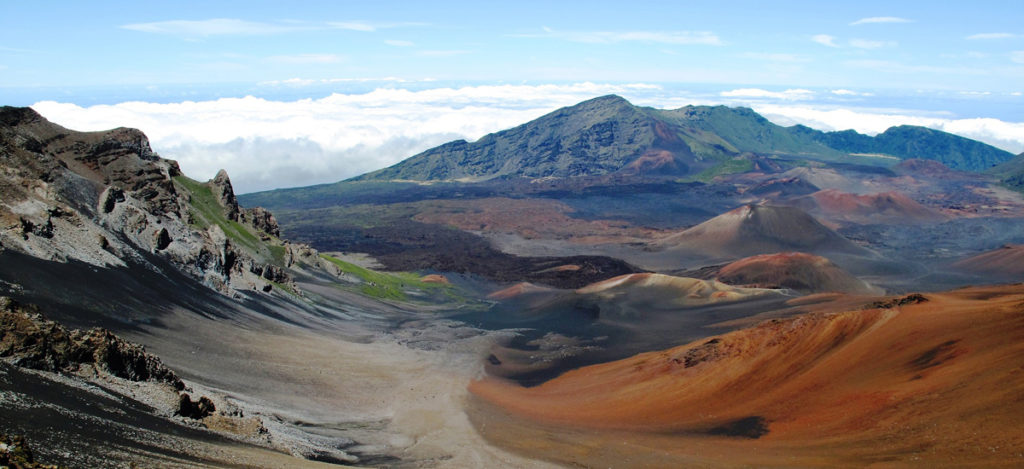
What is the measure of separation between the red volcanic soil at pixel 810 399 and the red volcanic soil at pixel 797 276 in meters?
48.3

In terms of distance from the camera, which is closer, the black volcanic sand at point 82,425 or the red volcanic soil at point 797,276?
the black volcanic sand at point 82,425

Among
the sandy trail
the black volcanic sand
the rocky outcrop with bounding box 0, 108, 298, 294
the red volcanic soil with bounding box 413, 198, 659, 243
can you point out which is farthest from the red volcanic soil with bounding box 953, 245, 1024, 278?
the black volcanic sand

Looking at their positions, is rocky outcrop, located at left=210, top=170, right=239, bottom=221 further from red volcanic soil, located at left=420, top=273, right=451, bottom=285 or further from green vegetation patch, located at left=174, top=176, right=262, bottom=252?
red volcanic soil, located at left=420, top=273, right=451, bottom=285

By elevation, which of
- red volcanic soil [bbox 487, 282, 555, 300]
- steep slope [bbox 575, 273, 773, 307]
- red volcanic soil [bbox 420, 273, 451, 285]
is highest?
steep slope [bbox 575, 273, 773, 307]

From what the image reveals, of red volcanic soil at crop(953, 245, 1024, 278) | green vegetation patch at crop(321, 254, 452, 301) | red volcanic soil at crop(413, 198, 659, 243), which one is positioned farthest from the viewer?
red volcanic soil at crop(413, 198, 659, 243)

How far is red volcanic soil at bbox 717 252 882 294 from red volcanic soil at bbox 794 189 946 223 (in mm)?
93335

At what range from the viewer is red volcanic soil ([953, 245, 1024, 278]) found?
10454cm

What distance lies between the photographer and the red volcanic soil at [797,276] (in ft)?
302

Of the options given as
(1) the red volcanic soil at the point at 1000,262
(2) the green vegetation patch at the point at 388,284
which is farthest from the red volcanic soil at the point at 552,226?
(1) the red volcanic soil at the point at 1000,262

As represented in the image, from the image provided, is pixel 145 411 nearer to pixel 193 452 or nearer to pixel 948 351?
pixel 193 452

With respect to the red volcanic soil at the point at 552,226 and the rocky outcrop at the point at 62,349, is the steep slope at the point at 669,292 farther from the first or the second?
the red volcanic soil at the point at 552,226

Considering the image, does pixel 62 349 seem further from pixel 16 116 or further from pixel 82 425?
pixel 16 116

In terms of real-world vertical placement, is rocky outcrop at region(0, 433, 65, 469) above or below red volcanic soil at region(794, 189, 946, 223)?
below

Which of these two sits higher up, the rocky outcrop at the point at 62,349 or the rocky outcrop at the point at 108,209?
the rocky outcrop at the point at 108,209
